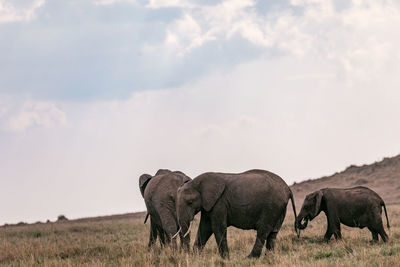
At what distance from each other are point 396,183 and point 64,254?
3587cm

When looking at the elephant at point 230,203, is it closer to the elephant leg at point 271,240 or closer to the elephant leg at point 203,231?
the elephant leg at point 203,231

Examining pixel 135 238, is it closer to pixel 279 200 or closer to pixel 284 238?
pixel 284 238

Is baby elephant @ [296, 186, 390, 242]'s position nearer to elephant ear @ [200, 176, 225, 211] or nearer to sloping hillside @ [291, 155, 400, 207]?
elephant ear @ [200, 176, 225, 211]

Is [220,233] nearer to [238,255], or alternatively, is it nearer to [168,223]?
[238,255]

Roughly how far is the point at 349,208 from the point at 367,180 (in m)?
34.2

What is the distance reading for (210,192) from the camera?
11422mm

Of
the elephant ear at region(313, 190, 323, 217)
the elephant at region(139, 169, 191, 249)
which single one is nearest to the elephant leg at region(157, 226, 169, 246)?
the elephant at region(139, 169, 191, 249)

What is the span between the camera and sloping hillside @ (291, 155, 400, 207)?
43894 millimetres

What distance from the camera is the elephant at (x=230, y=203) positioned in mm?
11422

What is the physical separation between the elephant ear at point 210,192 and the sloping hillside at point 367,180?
30.5 meters

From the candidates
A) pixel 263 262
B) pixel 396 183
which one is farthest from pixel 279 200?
pixel 396 183

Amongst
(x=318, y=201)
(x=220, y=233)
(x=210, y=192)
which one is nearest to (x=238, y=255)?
(x=220, y=233)

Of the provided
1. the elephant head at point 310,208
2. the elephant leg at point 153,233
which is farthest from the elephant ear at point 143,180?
the elephant head at point 310,208

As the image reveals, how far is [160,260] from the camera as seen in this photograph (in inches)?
440
